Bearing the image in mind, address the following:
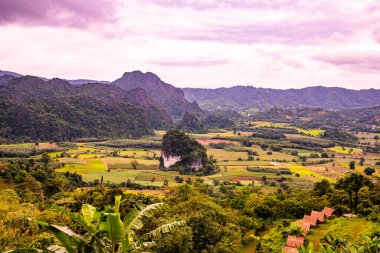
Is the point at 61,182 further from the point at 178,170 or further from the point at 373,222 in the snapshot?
the point at 178,170

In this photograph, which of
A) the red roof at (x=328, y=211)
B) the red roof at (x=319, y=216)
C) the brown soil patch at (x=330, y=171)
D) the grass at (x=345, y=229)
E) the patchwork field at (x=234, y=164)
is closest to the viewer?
the grass at (x=345, y=229)

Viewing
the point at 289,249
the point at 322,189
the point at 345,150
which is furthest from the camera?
the point at 345,150

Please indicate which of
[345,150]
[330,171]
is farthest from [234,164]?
[345,150]

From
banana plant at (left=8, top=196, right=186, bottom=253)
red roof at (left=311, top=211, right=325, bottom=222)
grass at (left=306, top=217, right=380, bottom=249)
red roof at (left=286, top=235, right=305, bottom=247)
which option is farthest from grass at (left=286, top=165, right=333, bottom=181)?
banana plant at (left=8, top=196, right=186, bottom=253)

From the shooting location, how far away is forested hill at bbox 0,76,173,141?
109 meters

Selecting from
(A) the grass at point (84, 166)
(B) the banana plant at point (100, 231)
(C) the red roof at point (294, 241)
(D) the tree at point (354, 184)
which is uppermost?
(B) the banana plant at point (100, 231)

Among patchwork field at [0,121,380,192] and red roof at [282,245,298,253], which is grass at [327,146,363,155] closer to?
patchwork field at [0,121,380,192]

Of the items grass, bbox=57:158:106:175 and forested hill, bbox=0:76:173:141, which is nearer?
grass, bbox=57:158:106:175

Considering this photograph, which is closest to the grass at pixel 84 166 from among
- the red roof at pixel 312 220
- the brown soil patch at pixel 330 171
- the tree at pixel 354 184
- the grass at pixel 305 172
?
the grass at pixel 305 172

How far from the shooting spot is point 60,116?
406 feet

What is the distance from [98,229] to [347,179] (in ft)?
85.1

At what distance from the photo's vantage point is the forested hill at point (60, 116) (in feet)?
357

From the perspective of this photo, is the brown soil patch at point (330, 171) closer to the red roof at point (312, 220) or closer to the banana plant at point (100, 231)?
the red roof at point (312, 220)

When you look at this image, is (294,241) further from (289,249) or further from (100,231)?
(100,231)
